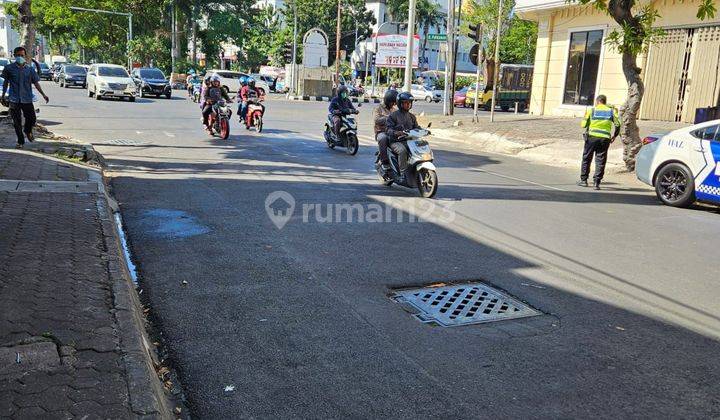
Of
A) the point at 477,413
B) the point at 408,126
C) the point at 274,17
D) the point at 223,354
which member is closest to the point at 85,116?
the point at 408,126

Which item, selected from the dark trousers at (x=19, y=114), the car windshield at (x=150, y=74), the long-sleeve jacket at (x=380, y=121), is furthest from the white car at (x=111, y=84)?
the long-sleeve jacket at (x=380, y=121)

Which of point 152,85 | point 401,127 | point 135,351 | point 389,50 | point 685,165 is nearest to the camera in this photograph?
point 135,351

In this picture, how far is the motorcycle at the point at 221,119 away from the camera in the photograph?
55.6ft

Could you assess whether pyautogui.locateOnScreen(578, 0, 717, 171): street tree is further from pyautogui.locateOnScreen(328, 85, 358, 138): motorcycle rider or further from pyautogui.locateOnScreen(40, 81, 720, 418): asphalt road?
pyautogui.locateOnScreen(328, 85, 358, 138): motorcycle rider

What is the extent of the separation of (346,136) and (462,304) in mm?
10782

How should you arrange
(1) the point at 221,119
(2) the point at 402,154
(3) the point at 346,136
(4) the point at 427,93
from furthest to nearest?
(4) the point at 427,93 → (1) the point at 221,119 → (3) the point at 346,136 → (2) the point at 402,154

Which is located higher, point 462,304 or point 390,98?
point 390,98

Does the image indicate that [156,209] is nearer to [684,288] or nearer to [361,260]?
[361,260]

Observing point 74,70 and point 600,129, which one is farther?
point 74,70

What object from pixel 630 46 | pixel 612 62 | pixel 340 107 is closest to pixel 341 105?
pixel 340 107

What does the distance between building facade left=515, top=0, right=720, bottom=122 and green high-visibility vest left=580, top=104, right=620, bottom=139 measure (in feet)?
27.5

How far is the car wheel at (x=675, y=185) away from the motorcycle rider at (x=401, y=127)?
4.37m

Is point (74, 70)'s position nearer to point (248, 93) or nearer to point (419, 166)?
point (248, 93)

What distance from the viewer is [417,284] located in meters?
5.82
